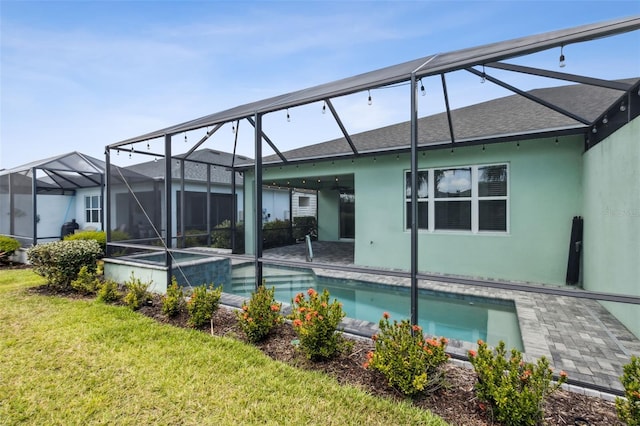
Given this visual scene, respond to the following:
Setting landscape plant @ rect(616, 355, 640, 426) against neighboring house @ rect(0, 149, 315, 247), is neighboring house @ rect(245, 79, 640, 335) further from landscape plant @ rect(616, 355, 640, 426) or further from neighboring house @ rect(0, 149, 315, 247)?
neighboring house @ rect(0, 149, 315, 247)

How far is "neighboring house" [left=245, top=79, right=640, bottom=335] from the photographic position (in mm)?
4504

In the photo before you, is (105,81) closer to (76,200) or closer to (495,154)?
(76,200)

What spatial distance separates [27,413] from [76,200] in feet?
45.7

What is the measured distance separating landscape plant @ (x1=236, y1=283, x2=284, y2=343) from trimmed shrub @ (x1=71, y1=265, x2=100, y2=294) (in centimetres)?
374

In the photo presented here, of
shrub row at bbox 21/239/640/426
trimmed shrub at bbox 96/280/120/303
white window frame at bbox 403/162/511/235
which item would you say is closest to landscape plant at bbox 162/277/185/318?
shrub row at bbox 21/239/640/426

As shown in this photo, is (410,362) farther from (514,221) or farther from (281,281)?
(514,221)

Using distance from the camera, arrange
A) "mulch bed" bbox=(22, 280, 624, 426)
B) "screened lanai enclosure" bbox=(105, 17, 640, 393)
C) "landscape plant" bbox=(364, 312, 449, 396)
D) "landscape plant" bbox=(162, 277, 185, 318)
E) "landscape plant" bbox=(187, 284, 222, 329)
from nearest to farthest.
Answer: "mulch bed" bbox=(22, 280, 624, 426) → "landscape plant" bbox=(364, 312, 449, 396) → "screened lanai enclosure" bbox=(105, 17, 640, 393) → "landscape plant" bbox=(187, 284, 222, 329) → "landscape plant" bbox=(162, 277, 185, 318)

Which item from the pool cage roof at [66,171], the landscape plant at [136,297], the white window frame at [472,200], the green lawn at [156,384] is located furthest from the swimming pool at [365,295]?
the pool cage roof at [66,171]

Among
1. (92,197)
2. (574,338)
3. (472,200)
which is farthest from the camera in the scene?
(92,197)

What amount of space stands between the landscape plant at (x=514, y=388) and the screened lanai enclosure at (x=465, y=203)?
65 cm

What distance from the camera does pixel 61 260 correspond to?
18.7 feet

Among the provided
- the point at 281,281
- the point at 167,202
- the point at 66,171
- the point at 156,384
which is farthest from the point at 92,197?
the point at 156,384

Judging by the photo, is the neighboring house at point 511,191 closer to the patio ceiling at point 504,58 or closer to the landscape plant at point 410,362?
the patio ceiling at point 504,58

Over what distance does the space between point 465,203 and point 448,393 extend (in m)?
5.80
